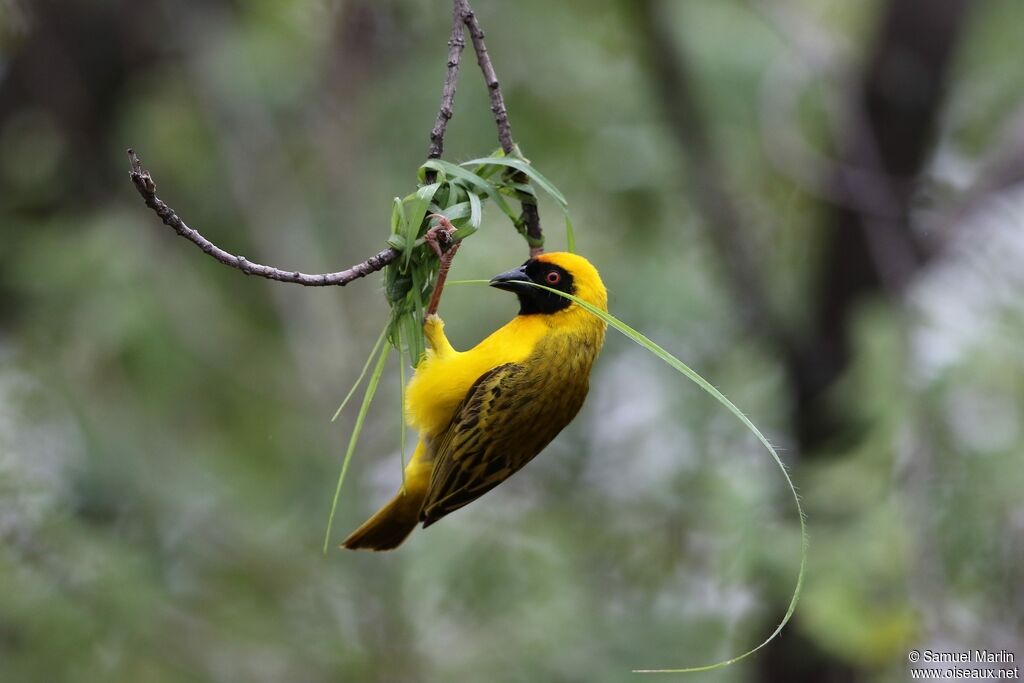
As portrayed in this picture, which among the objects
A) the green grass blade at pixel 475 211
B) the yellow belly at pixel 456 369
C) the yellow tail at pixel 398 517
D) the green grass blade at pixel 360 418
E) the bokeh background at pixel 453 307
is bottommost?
the green grass blade at pixel 360 418

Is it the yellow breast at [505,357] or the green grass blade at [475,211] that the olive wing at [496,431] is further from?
the green grass blade at [475,211]

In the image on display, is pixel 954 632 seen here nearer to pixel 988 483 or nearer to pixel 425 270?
pixel 988 483

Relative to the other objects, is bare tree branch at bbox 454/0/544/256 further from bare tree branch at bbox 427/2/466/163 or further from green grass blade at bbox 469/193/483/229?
green grass blade at bbox 469/193/483/229

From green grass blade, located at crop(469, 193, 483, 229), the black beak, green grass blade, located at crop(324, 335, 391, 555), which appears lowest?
green grass blade, located at crop(324, 335, 391, 555)

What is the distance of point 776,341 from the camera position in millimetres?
6949

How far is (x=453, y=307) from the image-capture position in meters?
6.80

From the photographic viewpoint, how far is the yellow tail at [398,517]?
11.2ft

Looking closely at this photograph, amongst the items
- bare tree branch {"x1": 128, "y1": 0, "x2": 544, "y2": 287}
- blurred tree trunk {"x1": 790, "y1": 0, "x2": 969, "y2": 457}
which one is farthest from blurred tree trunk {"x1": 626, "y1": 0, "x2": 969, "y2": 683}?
bare tree branch {"x1": 128, "y1": 0, "x2": 544, "y2": 287}

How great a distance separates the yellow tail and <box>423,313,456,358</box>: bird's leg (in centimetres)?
33

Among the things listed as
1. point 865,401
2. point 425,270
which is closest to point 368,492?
point 865,401

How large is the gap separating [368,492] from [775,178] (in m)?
3.55

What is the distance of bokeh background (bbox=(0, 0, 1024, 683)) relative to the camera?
21.2 feet

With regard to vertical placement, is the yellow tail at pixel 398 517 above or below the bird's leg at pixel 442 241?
below

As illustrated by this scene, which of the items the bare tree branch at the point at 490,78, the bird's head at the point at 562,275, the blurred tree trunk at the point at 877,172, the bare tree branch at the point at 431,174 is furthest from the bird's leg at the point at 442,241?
the blurred tree trunk at the point at 877,172
